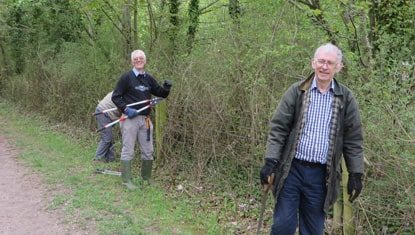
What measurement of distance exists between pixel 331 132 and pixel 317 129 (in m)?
0.12

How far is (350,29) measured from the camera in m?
5.86

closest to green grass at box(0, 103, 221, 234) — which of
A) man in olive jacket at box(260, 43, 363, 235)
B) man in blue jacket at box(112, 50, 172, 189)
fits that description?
man in blue jacket at box(112, 50, 172, 189)

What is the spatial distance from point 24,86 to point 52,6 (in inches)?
142

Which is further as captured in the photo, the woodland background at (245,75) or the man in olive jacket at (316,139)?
the woodland background at (245,75)

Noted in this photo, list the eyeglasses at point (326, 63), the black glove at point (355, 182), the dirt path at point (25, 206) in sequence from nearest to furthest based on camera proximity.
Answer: the eyeglasses at point (326, 63) < the black glove at point (355, 182) < the dirt path at point (25, 206)

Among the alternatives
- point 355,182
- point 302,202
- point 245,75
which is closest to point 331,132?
point 355,182

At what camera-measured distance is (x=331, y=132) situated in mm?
4047

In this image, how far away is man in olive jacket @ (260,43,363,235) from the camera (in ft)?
13.3

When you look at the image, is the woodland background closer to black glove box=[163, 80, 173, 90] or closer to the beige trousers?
black glove box=[163, 80, 173, 90]

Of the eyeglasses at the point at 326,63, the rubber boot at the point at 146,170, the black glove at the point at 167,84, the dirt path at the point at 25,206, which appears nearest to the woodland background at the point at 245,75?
the rubber boot at the point at 146,170

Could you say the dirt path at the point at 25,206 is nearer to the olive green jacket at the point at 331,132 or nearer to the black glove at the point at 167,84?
the black glove at the point at 167,84

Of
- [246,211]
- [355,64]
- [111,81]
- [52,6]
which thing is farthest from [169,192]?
[52,6]

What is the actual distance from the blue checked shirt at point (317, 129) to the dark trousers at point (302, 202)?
130mm

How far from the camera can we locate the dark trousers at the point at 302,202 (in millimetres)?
4145
